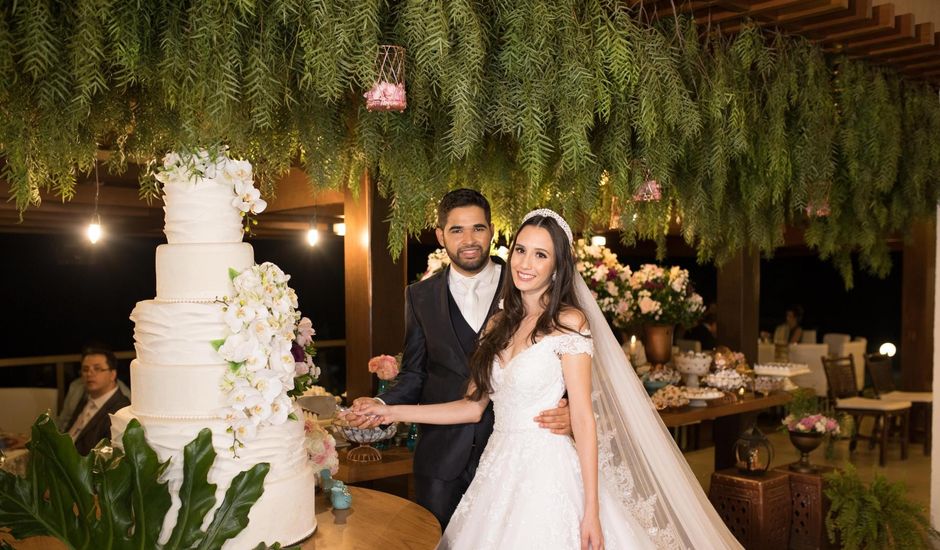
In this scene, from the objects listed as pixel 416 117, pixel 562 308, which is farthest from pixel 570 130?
pixel 562 308

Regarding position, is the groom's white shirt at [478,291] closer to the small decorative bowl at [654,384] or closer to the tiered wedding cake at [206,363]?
the tiered wedding cake at [206,363]

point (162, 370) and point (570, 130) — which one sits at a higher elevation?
point (570, 130)

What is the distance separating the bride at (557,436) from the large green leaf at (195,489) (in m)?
0.83

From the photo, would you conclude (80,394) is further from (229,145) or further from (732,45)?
(732,45)

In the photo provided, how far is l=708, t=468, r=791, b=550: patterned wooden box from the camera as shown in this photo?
4820mm

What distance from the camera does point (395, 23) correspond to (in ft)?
7.75

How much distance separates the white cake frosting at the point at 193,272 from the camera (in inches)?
90.8

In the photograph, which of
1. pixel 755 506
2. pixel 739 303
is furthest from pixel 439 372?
pixel 739 303

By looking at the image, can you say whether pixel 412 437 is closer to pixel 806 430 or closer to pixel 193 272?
pixel 193 272

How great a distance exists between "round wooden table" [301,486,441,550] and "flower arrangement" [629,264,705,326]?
3513mm

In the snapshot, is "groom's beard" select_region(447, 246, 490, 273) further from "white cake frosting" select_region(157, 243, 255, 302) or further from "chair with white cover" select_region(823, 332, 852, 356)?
→ "chair with white cover" select_region(823, 332, 852, 356)

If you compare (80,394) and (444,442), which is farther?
(80,394)

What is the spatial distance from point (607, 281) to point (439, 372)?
3.03 meters

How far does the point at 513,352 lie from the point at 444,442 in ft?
1.63
